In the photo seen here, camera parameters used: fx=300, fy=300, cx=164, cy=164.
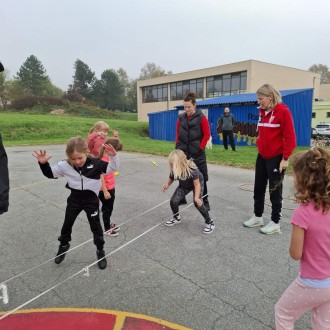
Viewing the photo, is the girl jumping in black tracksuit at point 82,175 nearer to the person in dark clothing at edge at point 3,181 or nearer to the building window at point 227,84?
the person in dark clothing at edge at point 3,181

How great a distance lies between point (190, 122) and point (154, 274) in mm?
2561

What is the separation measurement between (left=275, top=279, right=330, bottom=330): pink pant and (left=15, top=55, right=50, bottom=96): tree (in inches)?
2998

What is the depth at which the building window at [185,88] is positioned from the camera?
148 ft

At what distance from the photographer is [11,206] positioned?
18.6ft

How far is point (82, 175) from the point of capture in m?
3.23

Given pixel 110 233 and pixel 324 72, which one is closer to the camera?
pixel 110 233

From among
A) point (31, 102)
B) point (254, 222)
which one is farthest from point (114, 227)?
point (31, 102)

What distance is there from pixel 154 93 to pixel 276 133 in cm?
4994

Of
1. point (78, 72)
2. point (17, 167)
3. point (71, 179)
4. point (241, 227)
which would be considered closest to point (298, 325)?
point (241, 227)

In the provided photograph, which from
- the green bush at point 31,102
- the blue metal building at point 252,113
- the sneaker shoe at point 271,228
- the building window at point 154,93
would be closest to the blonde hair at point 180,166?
the sneaker shoe at point 271,228

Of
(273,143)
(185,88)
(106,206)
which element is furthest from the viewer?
(185,88)

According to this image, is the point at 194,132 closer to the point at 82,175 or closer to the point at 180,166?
the point at 180,166

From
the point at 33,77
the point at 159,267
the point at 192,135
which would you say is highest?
the point at 33,77

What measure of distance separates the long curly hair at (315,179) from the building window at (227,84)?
1554 inches
